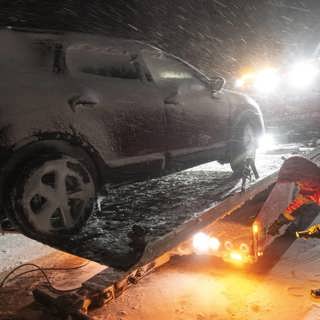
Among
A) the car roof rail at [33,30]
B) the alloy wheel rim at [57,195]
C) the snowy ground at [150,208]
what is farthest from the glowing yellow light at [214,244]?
the car roof rail at [33,30]

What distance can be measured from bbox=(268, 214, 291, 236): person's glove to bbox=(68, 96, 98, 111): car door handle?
2648 millimetres

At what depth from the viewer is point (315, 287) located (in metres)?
4.21

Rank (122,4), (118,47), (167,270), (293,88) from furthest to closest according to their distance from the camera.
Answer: (122,4)
(293,88)
(167,270)
(118,47)

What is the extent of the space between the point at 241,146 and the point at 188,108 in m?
1.27

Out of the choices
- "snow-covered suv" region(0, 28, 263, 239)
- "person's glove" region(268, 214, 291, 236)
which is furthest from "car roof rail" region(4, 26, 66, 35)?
"person's glove" region(268, 214, 291, 236)

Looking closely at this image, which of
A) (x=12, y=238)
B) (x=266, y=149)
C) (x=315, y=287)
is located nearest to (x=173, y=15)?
(x=266, y=149)

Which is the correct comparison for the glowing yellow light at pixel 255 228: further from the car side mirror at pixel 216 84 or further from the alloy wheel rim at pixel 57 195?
the alloy wheel rim at pixel 57 195

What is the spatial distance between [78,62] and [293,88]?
7538 millimetres

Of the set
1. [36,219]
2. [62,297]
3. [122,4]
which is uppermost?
[122,4]

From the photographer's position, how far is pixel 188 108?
12.9 feet

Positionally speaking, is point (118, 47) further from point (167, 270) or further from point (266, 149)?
point (266, 149)

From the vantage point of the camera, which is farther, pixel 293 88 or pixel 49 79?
pixel 293 88

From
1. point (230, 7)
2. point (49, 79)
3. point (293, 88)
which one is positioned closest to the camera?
point (49, 79)

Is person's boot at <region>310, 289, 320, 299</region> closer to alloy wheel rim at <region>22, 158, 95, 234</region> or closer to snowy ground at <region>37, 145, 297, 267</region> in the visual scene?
snowy ground at <region>37, 145, 297, 267</region>
